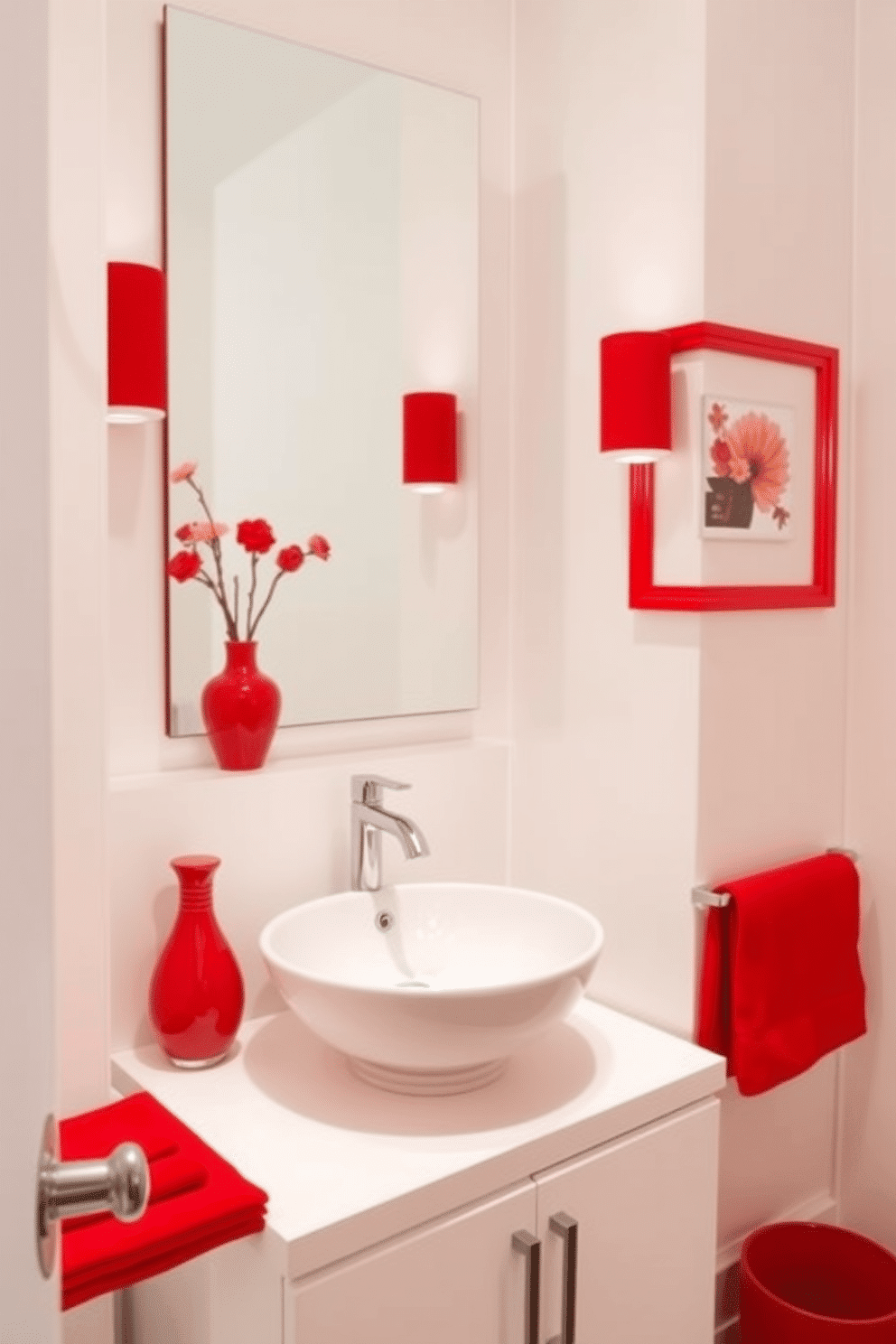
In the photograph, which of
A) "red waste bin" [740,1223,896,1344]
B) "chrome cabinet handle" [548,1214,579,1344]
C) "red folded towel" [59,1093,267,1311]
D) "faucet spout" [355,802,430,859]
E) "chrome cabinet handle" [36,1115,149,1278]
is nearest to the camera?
"chrome cabinet handle" [36,1115,149,1278]

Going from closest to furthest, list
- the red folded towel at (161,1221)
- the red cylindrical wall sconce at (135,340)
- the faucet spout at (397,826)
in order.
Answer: the red folded towel at (161,1221), the red cylindrical wall sconce at (135,340), the faucet spout at (397,826)

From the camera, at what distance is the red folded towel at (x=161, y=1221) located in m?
1.11

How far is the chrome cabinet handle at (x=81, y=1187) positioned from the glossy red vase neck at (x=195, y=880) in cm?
82

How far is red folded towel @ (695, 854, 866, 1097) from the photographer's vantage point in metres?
1.71

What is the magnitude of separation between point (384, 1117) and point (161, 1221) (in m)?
0.32

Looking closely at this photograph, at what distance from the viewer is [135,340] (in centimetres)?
146

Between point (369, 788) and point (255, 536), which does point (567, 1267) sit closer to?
point (369, 788)

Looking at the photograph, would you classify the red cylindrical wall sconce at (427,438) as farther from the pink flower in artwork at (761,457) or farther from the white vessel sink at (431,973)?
the white vessel sink at (431,973)

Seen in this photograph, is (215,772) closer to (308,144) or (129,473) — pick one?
(129,473)

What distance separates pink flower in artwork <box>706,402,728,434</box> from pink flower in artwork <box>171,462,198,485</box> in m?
0.76

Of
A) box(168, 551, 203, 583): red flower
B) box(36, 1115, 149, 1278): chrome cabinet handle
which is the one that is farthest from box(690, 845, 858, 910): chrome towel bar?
box(36, 1115, 149, 1278): chrome cabinet handle

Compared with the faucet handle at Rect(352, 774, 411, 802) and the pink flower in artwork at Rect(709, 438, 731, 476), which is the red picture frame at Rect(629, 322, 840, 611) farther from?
the faucet handle at Rect(352, 774, 411, 802)

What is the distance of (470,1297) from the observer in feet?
4.22

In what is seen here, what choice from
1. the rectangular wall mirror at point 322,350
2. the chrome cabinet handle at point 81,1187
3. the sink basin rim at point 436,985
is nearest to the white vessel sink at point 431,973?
the sink basin rim at point 436,985
